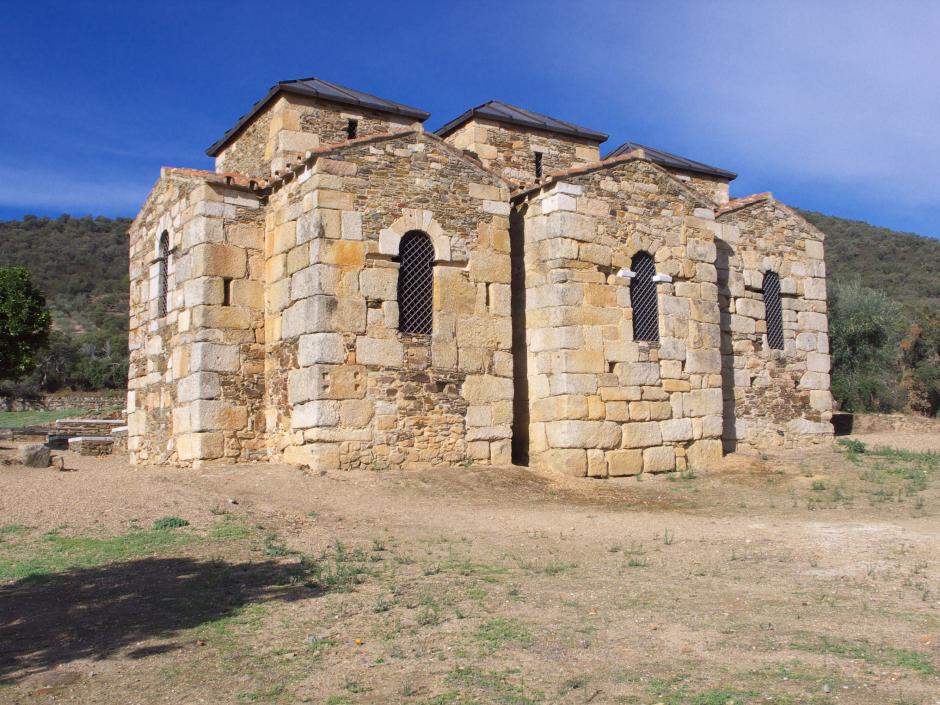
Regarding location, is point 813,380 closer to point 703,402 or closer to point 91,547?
point 703,402

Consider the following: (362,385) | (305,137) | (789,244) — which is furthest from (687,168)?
(362,385)

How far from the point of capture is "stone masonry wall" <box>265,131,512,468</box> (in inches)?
483

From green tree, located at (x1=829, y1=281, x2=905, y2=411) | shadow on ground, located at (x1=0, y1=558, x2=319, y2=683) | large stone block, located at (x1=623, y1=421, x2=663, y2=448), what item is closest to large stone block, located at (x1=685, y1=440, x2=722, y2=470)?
large stone block, located at (x1=623, y1=421, x2=663, y2=448)

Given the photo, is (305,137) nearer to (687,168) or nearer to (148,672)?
(687,168)

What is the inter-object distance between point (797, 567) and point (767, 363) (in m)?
9.44

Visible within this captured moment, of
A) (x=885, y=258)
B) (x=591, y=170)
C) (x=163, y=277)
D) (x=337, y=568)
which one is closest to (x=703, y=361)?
(x=591, y=170)

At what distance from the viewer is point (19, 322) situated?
23516 millimetres

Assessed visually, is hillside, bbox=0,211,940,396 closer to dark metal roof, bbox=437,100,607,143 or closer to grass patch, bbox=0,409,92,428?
grass patch, bbox=0,409,92,428

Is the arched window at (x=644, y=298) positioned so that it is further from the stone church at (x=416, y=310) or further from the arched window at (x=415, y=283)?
the arched window at (x=415, y=283)

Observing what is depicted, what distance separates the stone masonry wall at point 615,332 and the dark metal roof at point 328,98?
323 centimetres

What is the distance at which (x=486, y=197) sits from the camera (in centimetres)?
1374

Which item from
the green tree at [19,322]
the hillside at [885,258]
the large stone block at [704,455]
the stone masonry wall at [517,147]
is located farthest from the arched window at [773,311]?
the hillside at [885,258]

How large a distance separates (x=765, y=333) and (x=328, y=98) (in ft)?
29.2

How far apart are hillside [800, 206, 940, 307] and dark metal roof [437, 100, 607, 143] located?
Answer: 27416mm
